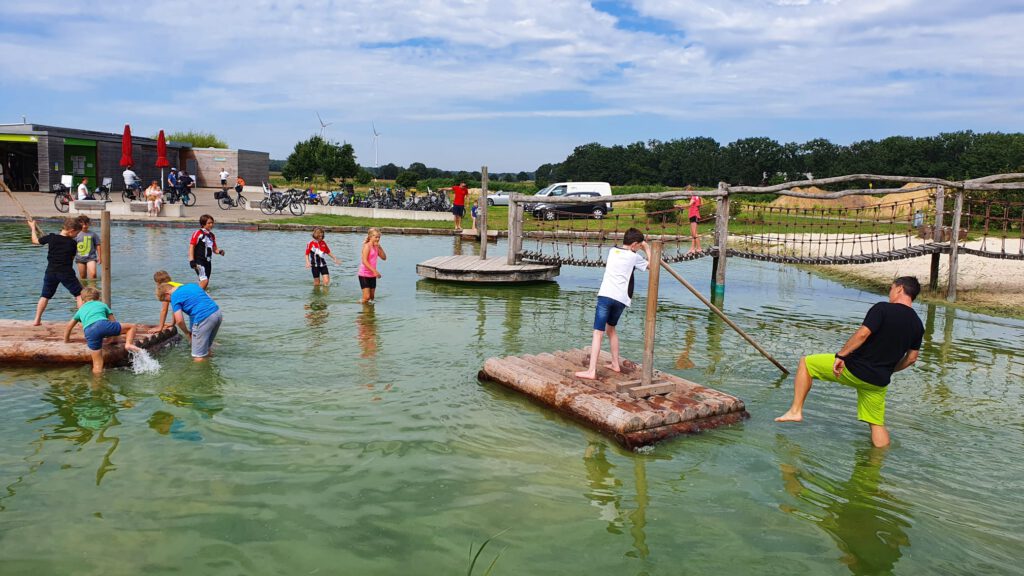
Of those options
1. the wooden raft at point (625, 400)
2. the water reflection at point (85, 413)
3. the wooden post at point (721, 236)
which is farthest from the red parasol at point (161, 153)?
the wooden raft at point (625, 400)

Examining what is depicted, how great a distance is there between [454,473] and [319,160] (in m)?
57.7

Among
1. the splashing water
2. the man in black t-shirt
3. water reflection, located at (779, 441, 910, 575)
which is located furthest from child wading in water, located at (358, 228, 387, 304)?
water reflection, located at (779, 441, 910, 575)

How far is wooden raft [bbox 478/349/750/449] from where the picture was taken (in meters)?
7.16

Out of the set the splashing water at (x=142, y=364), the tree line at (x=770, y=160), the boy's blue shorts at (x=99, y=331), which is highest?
the tree line at (x=770, y=160)

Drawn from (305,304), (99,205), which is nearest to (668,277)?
(305,304)

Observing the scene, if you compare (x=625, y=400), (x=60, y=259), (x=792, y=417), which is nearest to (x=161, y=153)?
(x=60, y=259)

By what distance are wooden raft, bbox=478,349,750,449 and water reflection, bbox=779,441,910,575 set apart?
1005 mm

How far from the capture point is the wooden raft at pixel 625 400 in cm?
716

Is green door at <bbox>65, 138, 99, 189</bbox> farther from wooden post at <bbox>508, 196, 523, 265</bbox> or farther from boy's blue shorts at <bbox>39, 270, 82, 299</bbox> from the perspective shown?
boy's blue shorts at <bbox>39, 270, 82, 299</bbox>

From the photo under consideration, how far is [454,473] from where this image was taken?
6.42 metres

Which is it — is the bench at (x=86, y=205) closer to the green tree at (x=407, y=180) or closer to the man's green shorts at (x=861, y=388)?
the green tree at (x=407, y=180)

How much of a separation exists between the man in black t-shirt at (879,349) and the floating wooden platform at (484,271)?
35.7 ft

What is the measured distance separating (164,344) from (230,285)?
18.7ft

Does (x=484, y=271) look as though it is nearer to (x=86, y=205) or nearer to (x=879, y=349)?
(x=879, y=349)
